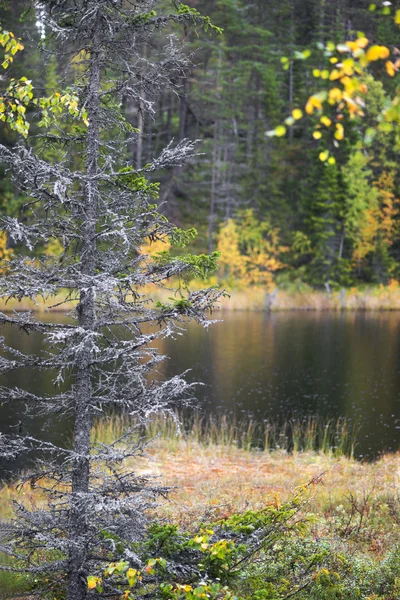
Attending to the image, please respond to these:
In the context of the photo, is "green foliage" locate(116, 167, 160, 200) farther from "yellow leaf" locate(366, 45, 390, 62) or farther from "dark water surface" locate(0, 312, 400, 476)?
"dark water surface" locate(0, 312, 400, 476)

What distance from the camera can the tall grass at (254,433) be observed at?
14195mm

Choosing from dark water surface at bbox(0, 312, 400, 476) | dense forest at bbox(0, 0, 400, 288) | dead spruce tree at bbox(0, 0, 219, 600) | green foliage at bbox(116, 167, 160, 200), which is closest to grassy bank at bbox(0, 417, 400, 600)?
dead spruce tree at bbox(0, 0, 219, 600)

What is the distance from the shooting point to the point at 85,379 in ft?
18.5

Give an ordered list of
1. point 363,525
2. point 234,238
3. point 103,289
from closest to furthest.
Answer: point 103,289 → point 363,525 → point 234,238

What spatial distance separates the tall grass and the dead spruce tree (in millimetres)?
8055

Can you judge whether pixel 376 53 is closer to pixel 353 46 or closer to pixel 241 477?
pixel 353 46

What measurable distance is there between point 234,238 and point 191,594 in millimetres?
42018

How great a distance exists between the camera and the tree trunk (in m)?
5.31

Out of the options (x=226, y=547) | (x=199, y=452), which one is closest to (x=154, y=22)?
(x=226, y=547)

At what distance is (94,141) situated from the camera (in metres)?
5.86

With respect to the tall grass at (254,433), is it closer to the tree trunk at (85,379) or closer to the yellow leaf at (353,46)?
the tree trunk at (85,379)

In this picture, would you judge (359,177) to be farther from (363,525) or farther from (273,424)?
(363,525)

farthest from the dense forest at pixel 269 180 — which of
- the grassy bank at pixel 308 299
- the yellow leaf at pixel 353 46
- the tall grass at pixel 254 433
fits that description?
the yellow leaf at pixel 353 46

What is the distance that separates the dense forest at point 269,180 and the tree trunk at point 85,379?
37.2 m
